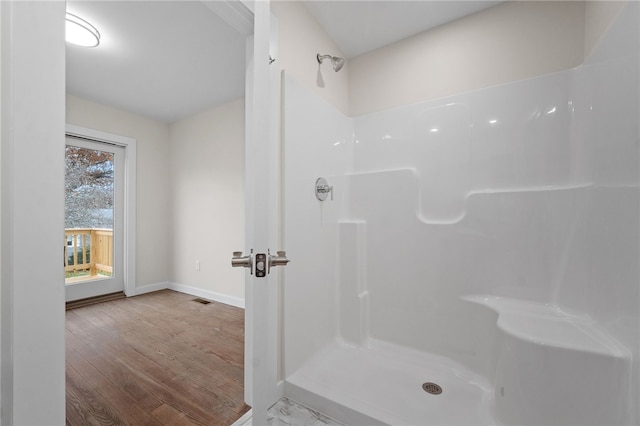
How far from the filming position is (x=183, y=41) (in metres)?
2.04

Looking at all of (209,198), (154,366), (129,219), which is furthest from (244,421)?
(129,219)

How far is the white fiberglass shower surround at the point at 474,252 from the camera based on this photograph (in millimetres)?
1031

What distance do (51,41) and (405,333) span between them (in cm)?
210

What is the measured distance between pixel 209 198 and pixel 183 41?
1.68 meters

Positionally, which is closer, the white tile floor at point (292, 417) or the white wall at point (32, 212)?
the white wall at point (32, 212)

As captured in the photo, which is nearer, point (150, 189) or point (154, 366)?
point (154, 366)

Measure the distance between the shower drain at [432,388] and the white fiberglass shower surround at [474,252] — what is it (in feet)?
0.10

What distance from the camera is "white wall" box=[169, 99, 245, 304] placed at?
2979mm

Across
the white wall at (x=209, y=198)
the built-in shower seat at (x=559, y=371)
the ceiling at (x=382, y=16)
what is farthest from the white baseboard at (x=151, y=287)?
the built-in shower seat at (x=559, y=371)

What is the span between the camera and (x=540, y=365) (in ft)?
3.58

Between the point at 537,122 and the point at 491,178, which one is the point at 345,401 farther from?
the point at 537,122

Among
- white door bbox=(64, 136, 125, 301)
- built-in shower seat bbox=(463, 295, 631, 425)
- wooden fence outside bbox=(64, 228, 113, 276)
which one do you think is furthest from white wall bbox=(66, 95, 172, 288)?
built-in shower seat bbox=(463, 295, 631, 425)

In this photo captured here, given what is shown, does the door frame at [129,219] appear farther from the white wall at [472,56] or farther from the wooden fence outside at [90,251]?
the white wall at [472,56]

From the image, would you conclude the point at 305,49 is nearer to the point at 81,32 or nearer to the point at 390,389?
the point at 81,32
